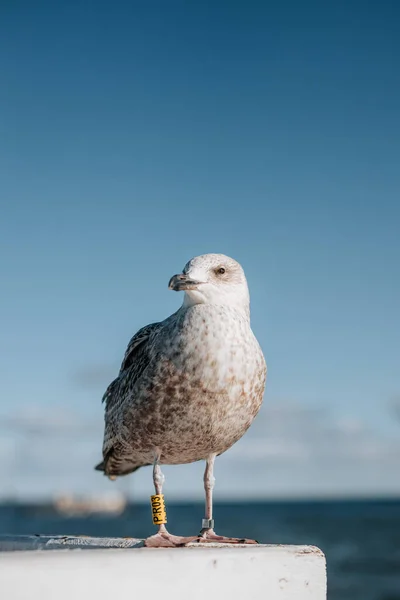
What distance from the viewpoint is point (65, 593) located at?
2.88 metres

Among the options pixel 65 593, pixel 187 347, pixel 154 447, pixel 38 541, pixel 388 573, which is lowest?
pixel 65 593

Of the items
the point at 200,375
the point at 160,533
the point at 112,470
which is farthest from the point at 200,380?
the point at 112,470

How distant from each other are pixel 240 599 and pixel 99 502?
445ft

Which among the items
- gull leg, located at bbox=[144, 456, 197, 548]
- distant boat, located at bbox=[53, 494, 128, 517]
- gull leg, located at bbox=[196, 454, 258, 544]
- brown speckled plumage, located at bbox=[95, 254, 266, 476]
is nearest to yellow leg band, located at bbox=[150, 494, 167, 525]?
gull leg, located at bbox=[144, 456, 197, 548]

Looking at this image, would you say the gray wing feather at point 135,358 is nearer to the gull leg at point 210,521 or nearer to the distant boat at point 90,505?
the gull leg at point 210,521

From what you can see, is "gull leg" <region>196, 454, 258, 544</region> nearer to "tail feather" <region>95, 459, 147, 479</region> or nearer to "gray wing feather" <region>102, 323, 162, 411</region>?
"gray wing feather" <region>102, 323, 162, 411</region>

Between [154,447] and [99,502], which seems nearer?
[154,447]

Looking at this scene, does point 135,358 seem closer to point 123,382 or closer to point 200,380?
point 123,382

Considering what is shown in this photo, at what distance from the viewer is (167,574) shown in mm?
3209

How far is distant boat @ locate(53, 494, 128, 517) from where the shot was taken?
133 meters

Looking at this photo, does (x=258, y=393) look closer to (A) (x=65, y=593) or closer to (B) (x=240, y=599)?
(B) (x=240, y=599)

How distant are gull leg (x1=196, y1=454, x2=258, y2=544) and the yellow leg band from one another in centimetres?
24

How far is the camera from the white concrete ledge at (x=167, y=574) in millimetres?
2824

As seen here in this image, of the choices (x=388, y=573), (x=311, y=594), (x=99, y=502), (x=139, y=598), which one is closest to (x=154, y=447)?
(x=311, y=594)
